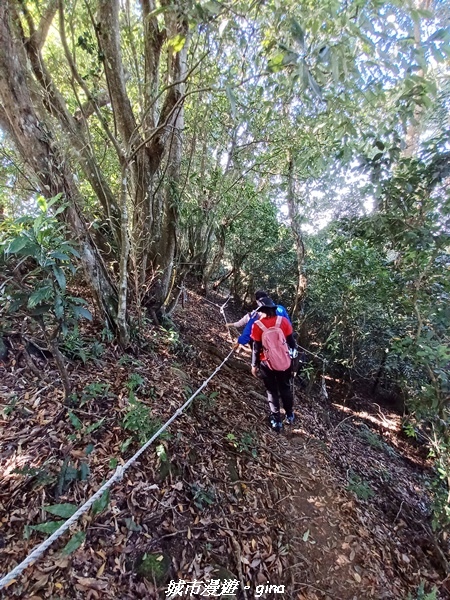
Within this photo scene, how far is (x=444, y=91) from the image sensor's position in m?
3.44

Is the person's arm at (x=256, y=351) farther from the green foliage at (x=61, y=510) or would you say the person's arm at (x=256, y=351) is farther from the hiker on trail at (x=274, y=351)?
the green foliage at (x=61, y=510)

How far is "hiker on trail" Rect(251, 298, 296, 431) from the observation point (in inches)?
153

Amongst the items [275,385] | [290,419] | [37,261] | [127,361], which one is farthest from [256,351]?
[37,261]

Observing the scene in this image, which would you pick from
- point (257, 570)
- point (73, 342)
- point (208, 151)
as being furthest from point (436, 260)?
point (208, 151)

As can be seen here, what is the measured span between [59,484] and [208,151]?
7.38m

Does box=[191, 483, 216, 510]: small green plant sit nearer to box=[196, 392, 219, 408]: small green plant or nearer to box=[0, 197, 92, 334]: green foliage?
box=[196, 392, 219, 408]: small green plant

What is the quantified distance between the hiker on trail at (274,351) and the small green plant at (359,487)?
107cm

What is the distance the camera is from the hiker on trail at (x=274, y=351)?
388 cm

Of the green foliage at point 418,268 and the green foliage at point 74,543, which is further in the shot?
the green foliage at point 418,268

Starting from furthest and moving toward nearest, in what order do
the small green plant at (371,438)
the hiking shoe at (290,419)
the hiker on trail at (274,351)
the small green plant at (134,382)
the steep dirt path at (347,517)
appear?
the small green plant at (371,438)
the hiking shoe at (290,419)
the hiker on trail at (274,351)
the small green plant at (134,382)
the steep dirt path at (347,517)

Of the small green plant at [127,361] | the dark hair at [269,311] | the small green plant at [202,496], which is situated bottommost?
the small green plant at [202,496]

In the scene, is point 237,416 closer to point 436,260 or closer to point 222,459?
point 222,459

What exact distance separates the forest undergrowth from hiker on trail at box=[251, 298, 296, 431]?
405 millimetres

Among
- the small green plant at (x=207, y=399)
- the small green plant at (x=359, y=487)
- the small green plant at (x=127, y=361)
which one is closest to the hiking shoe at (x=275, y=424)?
the small green plant at (x=207, y=399)
